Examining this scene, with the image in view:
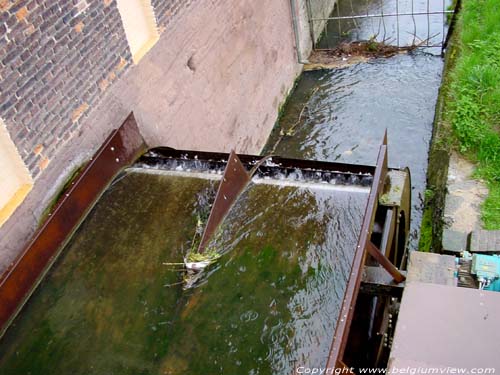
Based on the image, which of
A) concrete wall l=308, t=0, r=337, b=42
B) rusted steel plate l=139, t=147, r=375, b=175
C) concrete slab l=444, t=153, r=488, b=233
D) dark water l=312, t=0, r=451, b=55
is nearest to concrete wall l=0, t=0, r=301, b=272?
rusted steel plate l=139, t=147, r=375, b=175

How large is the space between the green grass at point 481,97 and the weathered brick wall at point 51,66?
11.4 feet

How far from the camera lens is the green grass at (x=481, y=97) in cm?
516

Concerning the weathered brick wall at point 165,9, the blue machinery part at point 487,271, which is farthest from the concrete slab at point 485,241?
the weathered brick wall at point 165,9

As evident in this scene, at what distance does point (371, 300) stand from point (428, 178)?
2.86 metres

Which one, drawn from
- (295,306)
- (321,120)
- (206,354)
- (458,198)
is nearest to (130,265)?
(206,354)

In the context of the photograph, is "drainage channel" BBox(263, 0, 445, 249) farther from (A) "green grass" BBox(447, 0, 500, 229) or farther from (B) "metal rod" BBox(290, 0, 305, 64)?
(A) "green grass" BBox(447, 0, 500, 229)

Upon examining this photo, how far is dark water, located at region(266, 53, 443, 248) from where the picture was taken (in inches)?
292

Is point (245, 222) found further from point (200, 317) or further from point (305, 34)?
point (305, 34)

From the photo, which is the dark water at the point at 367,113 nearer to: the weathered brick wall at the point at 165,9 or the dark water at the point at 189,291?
the weathered brick wall at the point at 165,9

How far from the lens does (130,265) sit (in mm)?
3602

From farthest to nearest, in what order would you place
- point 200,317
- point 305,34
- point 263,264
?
point 305,34
point 263,264
point 200,317

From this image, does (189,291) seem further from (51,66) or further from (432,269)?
(51,66)

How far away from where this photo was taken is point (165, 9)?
497 cm

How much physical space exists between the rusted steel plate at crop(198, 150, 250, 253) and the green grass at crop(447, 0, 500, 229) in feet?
7.28
